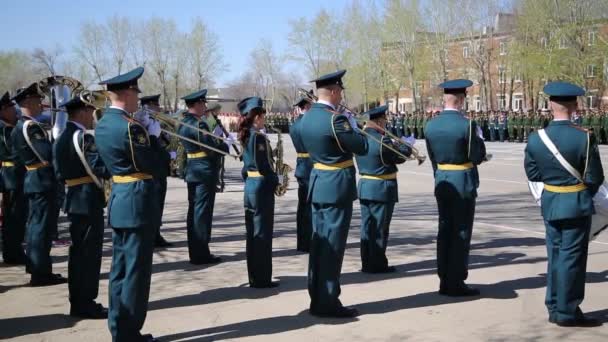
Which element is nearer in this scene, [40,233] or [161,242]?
[40,233]

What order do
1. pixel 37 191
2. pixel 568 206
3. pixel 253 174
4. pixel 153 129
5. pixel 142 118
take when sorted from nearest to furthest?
pixel 153 129
pixel 142 118
pixel 568 206
pixel 253 174
pixel 37 191

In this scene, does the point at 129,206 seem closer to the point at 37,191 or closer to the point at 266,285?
the point at 266,285

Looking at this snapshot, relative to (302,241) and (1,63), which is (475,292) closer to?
(302,241)

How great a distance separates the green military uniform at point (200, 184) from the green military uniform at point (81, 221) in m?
2.21

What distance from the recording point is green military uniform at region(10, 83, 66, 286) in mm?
7410

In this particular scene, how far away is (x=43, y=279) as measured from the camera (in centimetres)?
741

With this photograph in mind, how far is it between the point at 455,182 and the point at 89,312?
3.67 m

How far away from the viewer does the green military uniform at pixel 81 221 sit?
6.21 meters

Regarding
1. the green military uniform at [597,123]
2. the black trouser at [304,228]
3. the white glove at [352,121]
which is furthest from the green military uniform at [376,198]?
the green military uniform at [597,123]

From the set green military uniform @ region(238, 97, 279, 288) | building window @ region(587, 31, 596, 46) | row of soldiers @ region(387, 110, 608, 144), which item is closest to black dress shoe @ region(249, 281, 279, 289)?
green military uniform @ region(238, 97, 279, 288)

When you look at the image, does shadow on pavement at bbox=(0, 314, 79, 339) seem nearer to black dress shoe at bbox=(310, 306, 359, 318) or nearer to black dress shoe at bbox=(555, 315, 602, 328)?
black dress shoe at bbox=(310, 306, 359, 318)

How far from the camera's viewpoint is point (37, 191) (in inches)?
299

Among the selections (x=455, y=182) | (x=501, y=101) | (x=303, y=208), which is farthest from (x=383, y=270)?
(x=501, y=101)

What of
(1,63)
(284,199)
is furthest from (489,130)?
(1,63)
